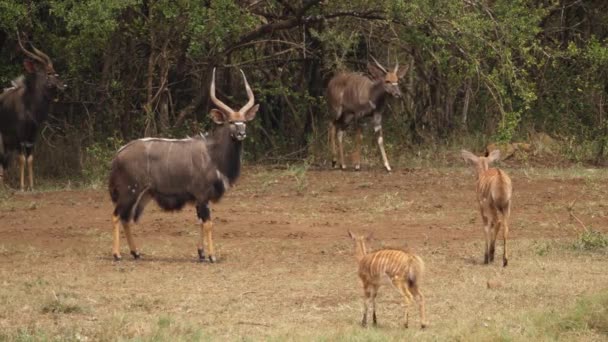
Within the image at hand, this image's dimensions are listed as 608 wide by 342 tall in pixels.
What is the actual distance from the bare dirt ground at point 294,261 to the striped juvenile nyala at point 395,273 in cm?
23

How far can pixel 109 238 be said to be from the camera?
13.2m

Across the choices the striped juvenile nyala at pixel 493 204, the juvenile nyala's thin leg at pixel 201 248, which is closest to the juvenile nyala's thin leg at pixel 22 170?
the juvenile nyala's thin leg at pixel 201 248

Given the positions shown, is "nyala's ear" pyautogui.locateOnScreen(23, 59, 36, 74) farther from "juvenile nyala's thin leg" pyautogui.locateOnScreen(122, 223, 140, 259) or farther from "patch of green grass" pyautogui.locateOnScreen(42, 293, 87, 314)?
"patch of green grass" pyautogui.locateOnScreen(42, 293, 87, 314)

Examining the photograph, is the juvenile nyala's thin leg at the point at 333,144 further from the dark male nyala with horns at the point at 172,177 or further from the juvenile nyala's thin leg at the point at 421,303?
the juvenile nyala's thin leg at the point at 421,303

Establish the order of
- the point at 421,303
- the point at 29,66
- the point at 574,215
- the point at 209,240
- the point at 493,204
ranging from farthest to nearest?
the point at 29,66
the point at 574,215
the point at 209,240
the point at 493,204
the point at 421,303

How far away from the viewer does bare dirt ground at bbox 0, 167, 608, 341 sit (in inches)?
366

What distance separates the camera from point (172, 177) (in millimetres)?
12188

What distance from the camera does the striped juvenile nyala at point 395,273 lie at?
29.1ft

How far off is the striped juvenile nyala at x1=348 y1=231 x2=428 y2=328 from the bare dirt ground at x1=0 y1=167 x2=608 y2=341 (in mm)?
226

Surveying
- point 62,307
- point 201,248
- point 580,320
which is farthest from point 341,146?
point 580,320

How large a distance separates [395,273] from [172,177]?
152 inches

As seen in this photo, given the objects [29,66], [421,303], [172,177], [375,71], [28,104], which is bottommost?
[421,303]

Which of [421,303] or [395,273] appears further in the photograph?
[421,303]

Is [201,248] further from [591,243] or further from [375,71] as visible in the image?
[375,71]
